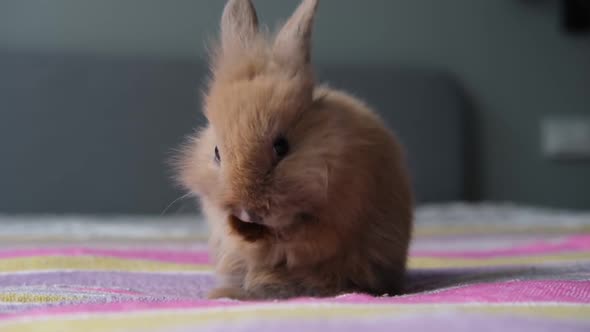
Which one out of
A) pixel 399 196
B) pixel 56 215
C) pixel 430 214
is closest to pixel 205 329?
pixel 399 196

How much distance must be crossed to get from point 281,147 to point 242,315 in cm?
26

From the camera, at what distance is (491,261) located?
128 cm

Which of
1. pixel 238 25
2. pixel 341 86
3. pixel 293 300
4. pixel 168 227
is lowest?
A: pixel 168 227

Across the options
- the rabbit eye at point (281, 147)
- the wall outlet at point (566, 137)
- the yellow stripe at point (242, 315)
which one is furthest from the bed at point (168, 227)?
the wall outlet at point (566, 137)

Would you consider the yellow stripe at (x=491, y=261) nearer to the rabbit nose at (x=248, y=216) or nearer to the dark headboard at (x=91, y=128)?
the rabbit nose at (x=248, y=216)

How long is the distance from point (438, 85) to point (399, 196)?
165 cm

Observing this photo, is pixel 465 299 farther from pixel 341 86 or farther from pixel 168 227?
pixel 341 86

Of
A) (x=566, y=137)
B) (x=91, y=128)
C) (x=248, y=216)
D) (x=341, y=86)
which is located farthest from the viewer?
(x=566, y=137)

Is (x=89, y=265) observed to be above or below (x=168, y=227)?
above

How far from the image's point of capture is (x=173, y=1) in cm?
241

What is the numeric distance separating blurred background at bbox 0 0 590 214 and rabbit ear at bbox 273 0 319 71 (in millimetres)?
1176

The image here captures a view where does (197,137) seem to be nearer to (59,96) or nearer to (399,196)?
(399,196)

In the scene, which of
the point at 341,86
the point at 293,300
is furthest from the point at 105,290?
the point at 341,86

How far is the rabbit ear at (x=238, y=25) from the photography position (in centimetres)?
94
